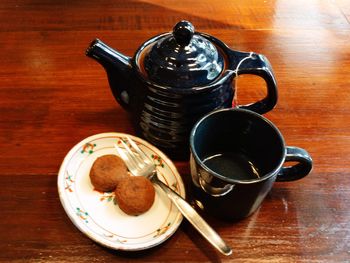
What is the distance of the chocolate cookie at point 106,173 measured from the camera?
57 cm

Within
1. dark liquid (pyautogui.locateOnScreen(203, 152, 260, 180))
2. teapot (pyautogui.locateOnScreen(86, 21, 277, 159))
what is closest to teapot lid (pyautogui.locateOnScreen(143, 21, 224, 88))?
teapot (pyautogui.locateOnScreen(86, 21, 277, 159))

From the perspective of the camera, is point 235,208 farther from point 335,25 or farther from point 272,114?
point 335,25

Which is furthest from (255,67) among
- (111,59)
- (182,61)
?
(111,59)

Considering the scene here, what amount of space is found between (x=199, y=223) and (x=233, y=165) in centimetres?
11

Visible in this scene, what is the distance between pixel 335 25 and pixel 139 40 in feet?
1.56

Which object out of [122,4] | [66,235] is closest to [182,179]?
[66,235]

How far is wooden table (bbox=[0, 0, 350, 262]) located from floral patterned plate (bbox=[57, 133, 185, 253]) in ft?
0.07

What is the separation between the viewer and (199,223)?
1.69 feet

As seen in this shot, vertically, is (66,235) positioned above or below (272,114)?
below

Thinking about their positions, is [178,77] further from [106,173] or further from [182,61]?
[106,173]

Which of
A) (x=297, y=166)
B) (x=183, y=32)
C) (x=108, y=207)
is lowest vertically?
(x=108, y=207)

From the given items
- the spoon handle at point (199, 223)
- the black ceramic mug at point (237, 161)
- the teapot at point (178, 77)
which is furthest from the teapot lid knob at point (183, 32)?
the spoon handle at point (199, 223)

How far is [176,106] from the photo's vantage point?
55 centimetres

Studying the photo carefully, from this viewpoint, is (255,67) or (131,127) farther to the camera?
(131,127)
